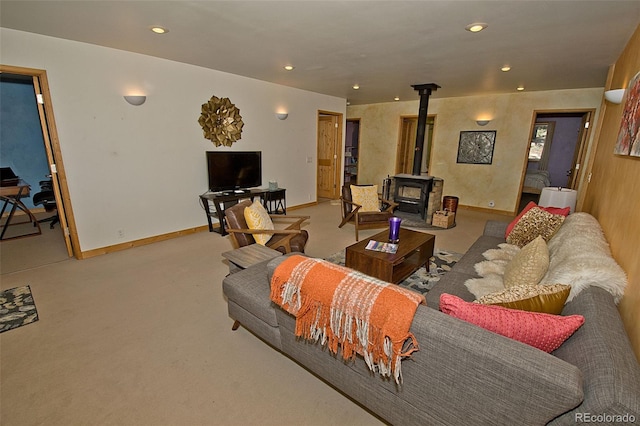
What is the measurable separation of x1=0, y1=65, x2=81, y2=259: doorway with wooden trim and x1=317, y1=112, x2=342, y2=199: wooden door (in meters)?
4.92

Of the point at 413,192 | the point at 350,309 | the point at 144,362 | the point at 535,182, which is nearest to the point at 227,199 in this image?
the point at 144,362

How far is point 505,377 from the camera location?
3.26 ft

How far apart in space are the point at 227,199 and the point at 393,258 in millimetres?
2888

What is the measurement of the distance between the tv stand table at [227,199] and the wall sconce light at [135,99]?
1.46 meters

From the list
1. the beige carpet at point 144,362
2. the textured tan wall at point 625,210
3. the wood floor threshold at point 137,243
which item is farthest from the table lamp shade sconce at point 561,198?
the wood floor threshold at point 137,243

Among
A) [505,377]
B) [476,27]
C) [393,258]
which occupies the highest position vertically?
[476,27]

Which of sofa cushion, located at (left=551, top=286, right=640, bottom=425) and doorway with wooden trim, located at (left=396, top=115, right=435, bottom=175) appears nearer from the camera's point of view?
sofa cushion, located at (left=551, top=286, right=640, bottom=425)

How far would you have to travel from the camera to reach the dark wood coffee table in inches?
105

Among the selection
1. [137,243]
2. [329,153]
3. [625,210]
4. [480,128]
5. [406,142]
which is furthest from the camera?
[406,142]

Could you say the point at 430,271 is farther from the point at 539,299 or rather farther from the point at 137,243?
the point at 137,243

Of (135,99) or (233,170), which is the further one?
(233,170)

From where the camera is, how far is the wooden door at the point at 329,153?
7.10 meters

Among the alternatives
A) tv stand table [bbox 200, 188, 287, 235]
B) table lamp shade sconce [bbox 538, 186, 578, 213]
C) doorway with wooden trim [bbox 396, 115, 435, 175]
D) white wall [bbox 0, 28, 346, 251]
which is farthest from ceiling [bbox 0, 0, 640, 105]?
doorway with wooden trim [bbox 396, 115, 435, 175]

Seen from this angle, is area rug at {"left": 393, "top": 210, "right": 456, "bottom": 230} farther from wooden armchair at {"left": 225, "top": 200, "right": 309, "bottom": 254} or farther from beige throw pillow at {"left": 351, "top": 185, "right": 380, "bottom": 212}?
wooden armchair at {"left": 225, "top": 200, "right": 309, "bottom": 254}
